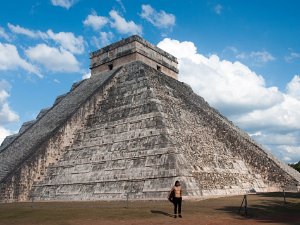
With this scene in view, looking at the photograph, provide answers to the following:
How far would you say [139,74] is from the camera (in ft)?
67.4

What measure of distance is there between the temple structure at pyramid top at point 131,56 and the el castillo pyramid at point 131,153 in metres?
2.24

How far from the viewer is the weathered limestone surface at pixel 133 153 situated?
1425cm

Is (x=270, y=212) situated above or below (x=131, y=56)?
below

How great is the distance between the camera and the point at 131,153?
15266mm

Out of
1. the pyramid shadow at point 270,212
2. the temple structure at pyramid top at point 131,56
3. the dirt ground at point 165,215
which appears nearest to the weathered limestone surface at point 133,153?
the dirt ground at point 165,215

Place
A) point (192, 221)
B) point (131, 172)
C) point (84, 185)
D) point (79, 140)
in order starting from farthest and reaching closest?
point (79, 140) < point (84, 185) < point (131, 172) < point (192, 221)

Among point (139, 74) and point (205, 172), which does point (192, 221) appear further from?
point (139, 74)

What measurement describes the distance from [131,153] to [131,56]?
1056 centimetres

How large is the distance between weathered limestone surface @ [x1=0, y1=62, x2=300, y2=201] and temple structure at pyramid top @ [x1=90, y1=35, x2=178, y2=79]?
3224 millimetres

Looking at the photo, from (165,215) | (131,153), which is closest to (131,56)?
(131,153)

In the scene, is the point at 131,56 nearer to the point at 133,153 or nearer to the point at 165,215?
the point at 133,153

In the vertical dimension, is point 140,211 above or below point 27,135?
below

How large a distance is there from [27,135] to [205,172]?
11.3m

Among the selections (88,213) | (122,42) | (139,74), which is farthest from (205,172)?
(122,42)
